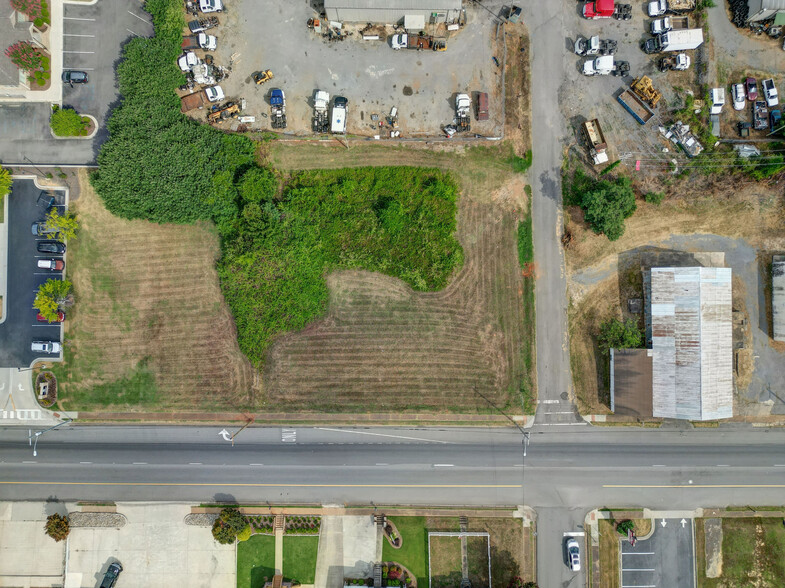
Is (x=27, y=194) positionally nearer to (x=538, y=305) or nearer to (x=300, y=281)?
(x=300, y=281)

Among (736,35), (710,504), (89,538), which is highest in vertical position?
(736,35)

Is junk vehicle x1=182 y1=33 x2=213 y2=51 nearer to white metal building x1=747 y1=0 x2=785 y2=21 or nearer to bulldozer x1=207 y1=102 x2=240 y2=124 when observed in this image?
bulldozer x1=207 y1=102 x2=240 y2=124

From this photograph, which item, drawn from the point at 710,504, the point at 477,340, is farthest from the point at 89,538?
the point at 710,504

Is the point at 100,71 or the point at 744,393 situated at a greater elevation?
the point at 100,71

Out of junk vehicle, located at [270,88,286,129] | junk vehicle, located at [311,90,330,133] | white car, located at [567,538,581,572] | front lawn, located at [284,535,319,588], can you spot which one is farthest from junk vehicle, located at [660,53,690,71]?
front lawn, located at [284,535,319,588]

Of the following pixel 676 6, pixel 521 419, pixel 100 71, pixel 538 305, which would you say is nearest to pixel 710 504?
pixel 521 419

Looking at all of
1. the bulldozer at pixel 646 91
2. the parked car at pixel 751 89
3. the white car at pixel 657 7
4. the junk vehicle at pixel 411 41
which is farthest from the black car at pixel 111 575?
the parked car at pixel 751 89

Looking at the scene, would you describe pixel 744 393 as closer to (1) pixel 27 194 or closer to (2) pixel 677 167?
(2) pixel 677 167
